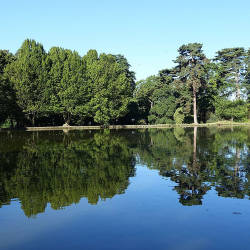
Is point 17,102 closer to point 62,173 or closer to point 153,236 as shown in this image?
point 62,173

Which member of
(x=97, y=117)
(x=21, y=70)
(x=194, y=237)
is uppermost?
(x=21, y=70)

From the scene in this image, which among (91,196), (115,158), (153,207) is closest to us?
(153,207)

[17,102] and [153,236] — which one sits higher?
[17,102]

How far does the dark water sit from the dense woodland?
4258cm

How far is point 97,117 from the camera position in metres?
64.9

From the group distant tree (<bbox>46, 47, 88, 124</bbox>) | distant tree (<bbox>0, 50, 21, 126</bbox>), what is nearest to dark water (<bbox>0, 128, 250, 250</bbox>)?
distant tree (<bbox>0, 50, 21, 126</bbox>)

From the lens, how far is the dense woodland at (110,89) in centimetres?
6022

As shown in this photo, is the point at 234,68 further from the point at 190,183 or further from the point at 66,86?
the point at 190,183

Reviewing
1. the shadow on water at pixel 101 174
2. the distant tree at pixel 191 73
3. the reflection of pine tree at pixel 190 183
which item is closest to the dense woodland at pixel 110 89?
the distant tree at pixel 191 73

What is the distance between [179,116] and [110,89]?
840 inches

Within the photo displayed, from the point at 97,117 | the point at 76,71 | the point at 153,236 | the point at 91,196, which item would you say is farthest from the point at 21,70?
the point at 153,236

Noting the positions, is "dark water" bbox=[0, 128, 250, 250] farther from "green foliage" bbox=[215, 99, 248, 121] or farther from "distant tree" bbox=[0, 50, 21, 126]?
"green foliage" bbox=[215, 99, 248, 121]

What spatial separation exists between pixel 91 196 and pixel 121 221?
2966 mm

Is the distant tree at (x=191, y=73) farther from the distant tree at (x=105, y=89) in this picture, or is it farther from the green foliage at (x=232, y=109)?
the distant tree at (x=105, y=89)
